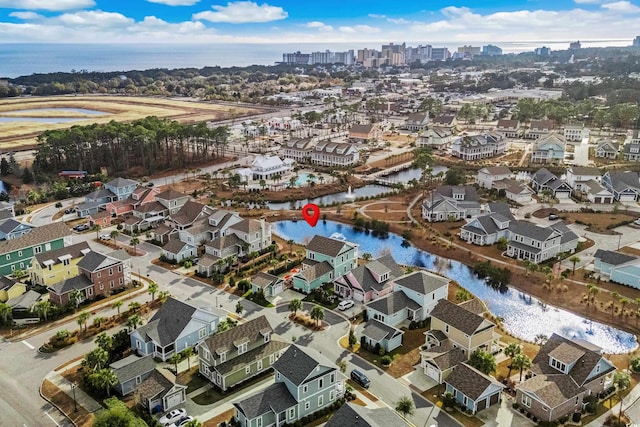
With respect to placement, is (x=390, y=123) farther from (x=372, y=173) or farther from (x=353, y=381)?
(x=353, y=381)

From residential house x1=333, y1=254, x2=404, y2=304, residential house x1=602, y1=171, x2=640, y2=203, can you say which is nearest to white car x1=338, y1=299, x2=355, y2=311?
residential house x1=333, y1=254, x2=404, y2=304

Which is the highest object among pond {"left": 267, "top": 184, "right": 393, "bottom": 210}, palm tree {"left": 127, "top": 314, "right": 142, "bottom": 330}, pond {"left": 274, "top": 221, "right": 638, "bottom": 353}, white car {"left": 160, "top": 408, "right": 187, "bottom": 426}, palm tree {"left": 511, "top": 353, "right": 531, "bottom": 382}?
palm tree {"left": 127, "top": 314, "right": 142, "bottom": 330}

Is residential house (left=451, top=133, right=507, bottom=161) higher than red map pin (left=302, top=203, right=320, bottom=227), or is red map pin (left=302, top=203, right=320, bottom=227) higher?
residential house (left=451, top=133, right=507, bottom=161)

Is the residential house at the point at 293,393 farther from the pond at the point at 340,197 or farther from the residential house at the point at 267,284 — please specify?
the pond at the point at 340,197

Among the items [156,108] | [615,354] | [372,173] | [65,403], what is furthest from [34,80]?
[615,354]

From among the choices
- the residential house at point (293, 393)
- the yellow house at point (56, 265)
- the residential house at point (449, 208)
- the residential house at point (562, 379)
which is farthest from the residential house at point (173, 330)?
the residential house at point (449, 208)

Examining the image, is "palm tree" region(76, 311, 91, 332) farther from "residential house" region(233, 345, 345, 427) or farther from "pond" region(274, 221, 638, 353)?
"pond" region(274, 221, 638, 353)
